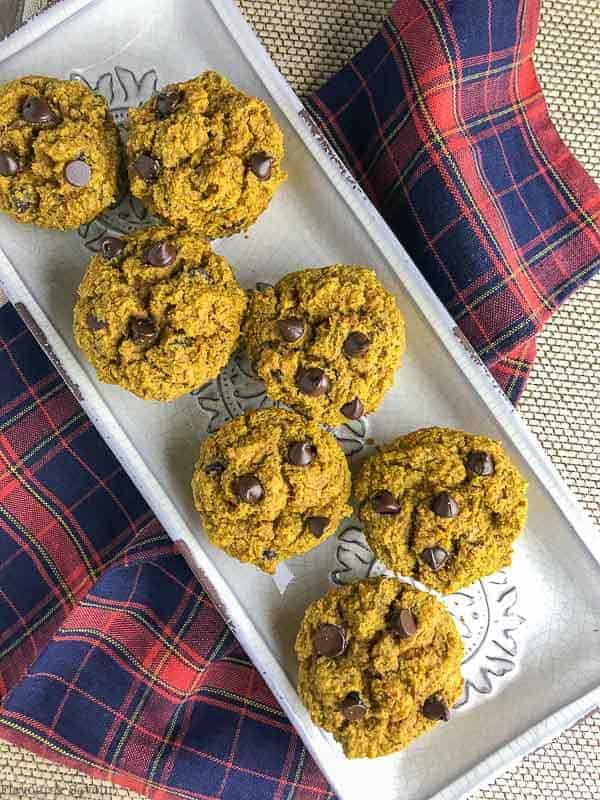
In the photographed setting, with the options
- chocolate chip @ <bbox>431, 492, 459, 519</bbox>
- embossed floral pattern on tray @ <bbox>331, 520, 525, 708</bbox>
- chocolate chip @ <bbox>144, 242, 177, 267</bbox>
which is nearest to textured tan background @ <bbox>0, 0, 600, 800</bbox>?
embossed floral pattern on tray @ <bbox>331, 520, 525, 708</bbox>

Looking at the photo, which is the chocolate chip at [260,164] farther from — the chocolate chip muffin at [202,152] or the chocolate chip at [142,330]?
the chocolate chip at [142,330]

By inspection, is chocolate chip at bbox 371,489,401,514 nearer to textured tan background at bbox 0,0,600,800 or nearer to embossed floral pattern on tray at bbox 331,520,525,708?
embossed floral pattern on tray at bbox 331,520,525,708

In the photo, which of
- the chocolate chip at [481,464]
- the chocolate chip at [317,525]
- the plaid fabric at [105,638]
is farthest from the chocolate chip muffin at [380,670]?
the plaid fabric at [105,638]

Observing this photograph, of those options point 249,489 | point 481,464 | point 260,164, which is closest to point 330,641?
point 249,489

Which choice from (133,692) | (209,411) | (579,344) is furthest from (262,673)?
(579,344)

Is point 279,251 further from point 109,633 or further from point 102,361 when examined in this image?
point 109,633

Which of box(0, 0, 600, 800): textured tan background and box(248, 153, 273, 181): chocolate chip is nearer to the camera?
box(248, 153, 273, 181): chocolate chip
